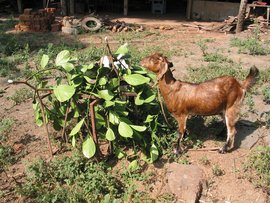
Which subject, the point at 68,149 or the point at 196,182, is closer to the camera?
the point at 196,182

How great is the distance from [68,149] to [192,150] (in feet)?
6.21

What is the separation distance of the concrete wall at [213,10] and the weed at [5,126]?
39.1 feet

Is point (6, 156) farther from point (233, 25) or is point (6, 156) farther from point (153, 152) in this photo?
point (233, 25)

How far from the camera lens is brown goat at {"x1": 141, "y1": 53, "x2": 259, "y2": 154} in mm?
4812

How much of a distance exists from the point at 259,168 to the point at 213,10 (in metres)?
12.1

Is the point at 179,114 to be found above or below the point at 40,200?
above

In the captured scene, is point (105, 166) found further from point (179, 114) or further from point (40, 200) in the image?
point (179, 114)

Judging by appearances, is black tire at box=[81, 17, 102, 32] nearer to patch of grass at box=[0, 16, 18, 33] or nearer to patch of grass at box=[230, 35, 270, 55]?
patch of grass at box=[0, 16, 18, 33]

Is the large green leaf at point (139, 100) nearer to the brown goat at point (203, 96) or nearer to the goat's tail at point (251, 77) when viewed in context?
the brown goat at point (203, 96)

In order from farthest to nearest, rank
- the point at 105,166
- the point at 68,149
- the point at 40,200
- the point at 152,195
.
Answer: the point at 68,149 < the point at 105,166 < the point at 152,195 < the point at 40,200

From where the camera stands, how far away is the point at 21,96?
23.0ft

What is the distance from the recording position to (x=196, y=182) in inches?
174

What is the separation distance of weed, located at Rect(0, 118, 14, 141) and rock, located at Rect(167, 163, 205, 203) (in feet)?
9.10

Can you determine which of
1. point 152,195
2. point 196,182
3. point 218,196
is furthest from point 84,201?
point 218,196
